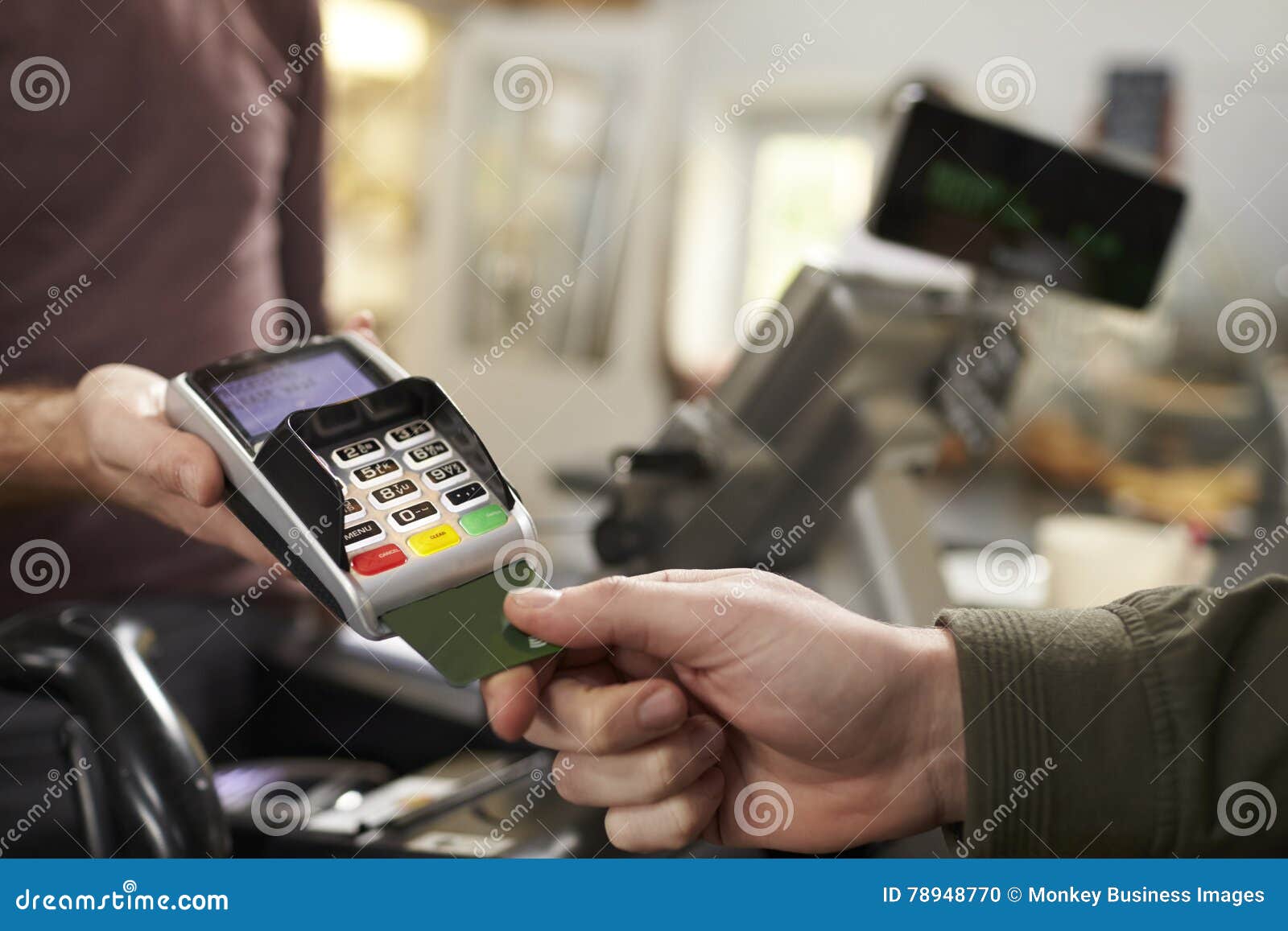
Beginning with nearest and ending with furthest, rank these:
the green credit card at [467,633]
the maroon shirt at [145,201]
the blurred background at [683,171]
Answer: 1. the green credit card at [467,633]
2. the maroon shirt at [145,201]
3. the blurred background at [683,171]

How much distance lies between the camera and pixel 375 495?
2.12ft

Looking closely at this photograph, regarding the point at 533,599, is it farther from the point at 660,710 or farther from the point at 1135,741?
the point at 1135,741

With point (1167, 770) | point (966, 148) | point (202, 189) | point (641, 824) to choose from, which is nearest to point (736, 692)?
point (641, 824)

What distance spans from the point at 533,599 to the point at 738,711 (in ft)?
0.58

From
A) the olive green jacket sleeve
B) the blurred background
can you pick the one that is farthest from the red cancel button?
the blurred background

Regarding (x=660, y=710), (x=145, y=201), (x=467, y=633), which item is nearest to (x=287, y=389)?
(x=467, y=633)

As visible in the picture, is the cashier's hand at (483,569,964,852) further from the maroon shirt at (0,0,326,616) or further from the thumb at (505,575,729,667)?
the maroon shirt at (0,0,326,616)

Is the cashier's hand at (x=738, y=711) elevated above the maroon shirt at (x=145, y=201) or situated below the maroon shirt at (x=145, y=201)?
below

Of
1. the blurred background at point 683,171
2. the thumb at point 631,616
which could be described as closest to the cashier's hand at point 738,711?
the thumb at point 631,616

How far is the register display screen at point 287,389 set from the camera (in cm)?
68

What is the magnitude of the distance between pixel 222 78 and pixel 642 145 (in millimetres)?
2774

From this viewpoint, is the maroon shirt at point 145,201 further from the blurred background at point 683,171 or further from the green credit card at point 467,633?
the blurred background at point 683,171

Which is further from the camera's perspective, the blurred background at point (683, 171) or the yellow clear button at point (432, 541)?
the blurred background at point (683, 171)

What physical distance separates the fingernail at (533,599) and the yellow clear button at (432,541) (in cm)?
5
